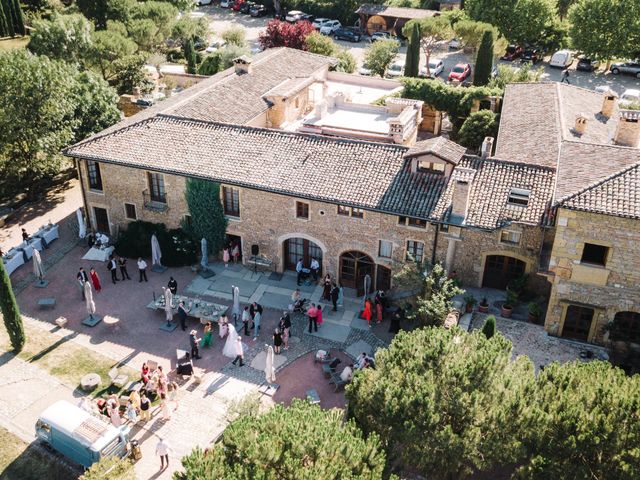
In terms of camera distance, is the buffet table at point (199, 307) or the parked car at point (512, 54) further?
the parked car at point (512, 54)

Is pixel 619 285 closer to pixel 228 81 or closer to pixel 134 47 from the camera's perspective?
pixel 228 81

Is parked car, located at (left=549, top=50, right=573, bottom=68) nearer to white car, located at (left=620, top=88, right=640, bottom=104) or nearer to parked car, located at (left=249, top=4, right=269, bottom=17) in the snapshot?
white car, located at (left=620, top=88, right=640, bottom=104)

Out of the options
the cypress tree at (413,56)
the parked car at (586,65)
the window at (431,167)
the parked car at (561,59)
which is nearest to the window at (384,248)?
the window at (431,167)

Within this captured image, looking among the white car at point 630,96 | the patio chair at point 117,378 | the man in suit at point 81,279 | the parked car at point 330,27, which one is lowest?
the patio chair at point 117,378

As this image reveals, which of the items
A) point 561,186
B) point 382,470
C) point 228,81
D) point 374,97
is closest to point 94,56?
point 228,81

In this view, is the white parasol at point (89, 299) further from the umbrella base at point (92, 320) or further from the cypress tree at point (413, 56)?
the cypress tree at point (413, 56)

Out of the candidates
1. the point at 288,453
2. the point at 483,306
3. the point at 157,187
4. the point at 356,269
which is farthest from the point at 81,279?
the point at 483,306

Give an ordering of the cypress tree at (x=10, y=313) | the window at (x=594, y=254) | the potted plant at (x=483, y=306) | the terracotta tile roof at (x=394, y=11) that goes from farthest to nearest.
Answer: the terracotta tile roof at (x=394, y=11)
the potted plant at (x=483, y=306)
the cypress tree at (x=10, y=313)
the window at (x=594, y=254)
